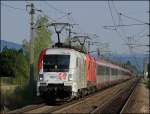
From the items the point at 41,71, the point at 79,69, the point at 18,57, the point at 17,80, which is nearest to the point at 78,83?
the point at 79,69

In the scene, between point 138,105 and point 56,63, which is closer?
point 56,63

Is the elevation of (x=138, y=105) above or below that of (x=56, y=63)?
below

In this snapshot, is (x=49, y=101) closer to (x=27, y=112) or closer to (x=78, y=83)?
(x=78, y=83)

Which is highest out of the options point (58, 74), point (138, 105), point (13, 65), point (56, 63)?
point (13, 65)

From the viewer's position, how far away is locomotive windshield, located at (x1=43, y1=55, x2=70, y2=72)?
2753 centimetres

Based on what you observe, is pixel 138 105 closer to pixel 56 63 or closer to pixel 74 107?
pixel 74 107

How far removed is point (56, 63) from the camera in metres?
27.7

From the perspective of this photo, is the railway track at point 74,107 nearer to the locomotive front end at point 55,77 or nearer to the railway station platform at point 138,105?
the locomotive front end at point 55,77

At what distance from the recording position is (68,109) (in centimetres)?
2519

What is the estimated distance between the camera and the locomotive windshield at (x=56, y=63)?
90.3 ft

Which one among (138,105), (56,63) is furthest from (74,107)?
(138,105)

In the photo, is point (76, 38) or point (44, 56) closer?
point (44, 56)

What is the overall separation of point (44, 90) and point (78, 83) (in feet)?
10.3

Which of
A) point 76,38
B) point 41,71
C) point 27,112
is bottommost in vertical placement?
point 27,112
